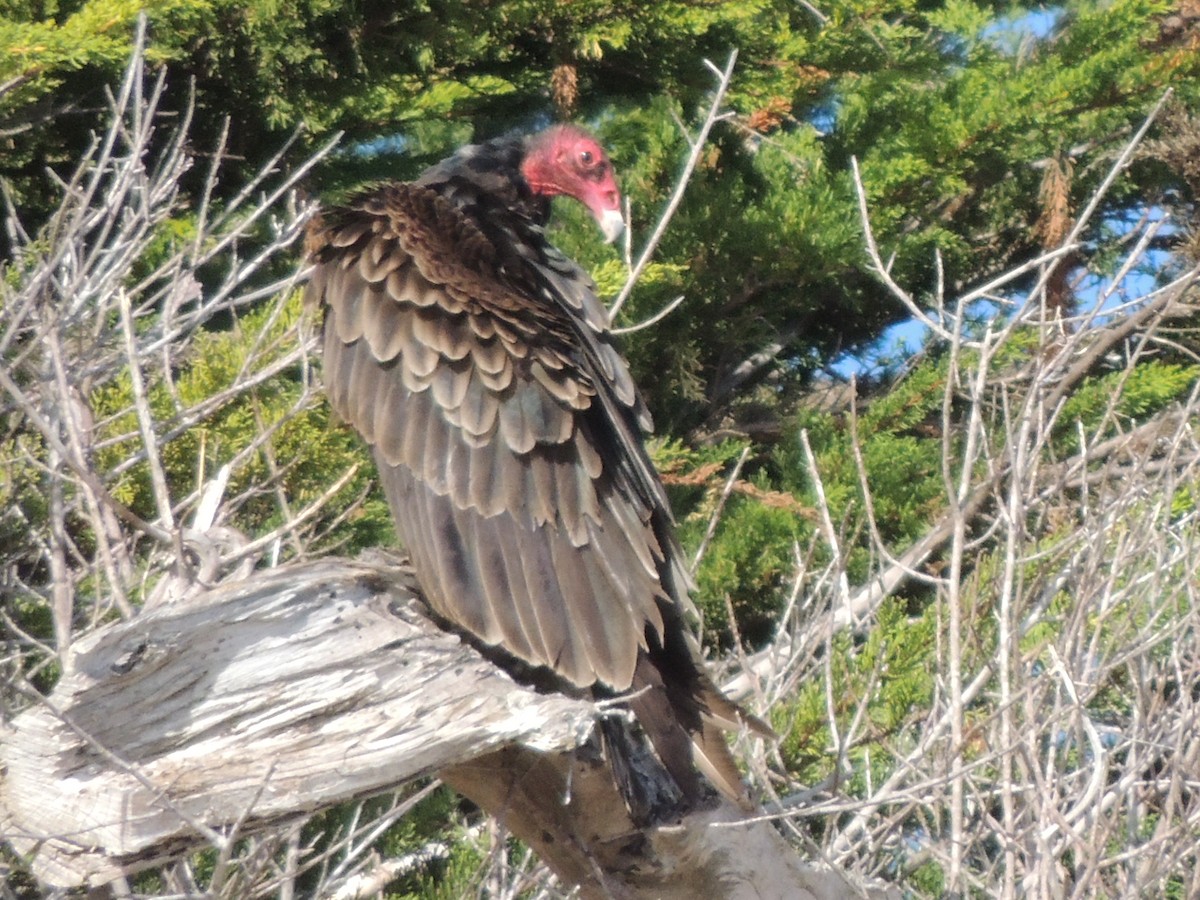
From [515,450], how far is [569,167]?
1.18m

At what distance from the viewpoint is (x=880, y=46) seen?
5.74 m

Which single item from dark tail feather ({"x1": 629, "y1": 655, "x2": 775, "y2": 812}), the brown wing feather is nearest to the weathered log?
dark tail feather ({"x1": 629, "y1": 655, "x2": 775, "y2": 812})

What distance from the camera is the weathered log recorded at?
2062 mm

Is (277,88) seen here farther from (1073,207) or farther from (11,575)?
(1073,207)

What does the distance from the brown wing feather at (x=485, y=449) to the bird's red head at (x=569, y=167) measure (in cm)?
59

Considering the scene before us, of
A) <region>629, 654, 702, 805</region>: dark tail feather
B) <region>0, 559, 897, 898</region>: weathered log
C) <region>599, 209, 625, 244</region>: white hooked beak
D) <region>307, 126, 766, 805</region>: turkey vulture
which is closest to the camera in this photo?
<region>0, 559, 897, 898</region>: weathered log

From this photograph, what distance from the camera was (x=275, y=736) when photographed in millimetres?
2162

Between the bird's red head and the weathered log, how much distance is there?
5.09ft

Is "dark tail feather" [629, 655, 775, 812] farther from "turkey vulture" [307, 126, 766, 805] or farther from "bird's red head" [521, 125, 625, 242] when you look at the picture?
"bird's red head" [521, 125, 625, 242]

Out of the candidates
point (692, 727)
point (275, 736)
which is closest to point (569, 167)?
point (692, 727)

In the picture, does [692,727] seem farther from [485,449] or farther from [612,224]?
[612,224]

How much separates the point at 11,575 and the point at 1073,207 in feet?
16.3

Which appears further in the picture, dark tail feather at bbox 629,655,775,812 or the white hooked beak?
the white hooked beak

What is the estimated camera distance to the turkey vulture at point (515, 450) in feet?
7.95
